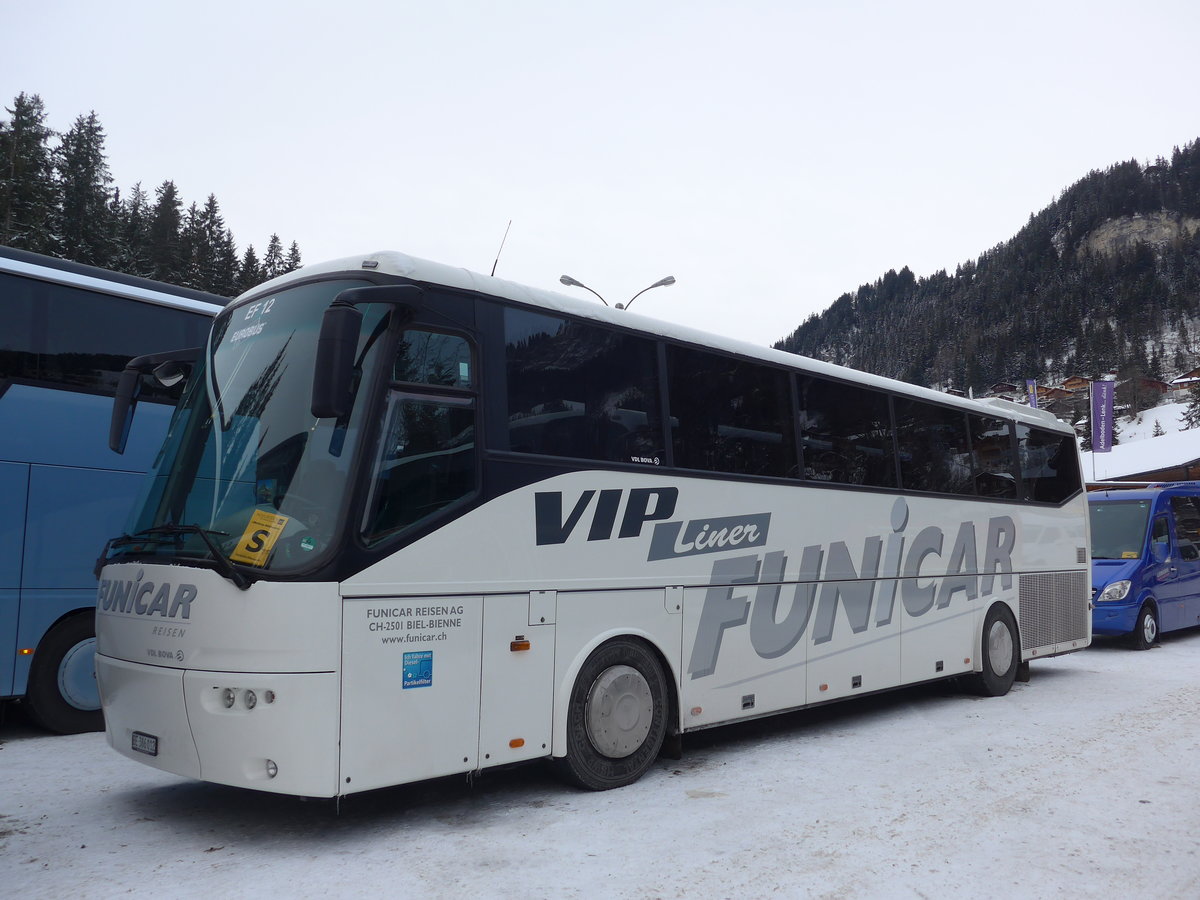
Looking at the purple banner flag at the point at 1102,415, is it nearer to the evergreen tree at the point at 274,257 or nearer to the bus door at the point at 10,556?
the bus door at the point at 10,556

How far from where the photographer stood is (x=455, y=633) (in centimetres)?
550

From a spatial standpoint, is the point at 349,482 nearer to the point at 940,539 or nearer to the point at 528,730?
the point at 528,730

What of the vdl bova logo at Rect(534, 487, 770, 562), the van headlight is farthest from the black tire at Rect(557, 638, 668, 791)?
the van headlight

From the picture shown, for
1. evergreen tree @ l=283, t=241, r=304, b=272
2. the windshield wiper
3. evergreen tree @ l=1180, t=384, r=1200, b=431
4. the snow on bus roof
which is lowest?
→ the windshield wiper

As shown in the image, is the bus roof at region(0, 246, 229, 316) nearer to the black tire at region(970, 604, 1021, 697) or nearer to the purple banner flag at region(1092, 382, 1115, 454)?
the black tire at region(970, 604, 1021, 697)

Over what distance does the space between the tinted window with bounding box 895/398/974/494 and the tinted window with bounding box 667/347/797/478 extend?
81.9 inches

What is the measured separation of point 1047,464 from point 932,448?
319cm

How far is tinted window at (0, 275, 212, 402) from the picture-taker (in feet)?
26.5

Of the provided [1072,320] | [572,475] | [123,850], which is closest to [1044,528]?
[572,475]

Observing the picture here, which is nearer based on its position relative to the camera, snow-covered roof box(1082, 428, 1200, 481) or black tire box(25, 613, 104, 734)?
black tire box(25, 613, 104, 734)

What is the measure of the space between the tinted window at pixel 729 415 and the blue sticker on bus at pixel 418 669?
2.65m

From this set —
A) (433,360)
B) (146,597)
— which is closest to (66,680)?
(146,597)

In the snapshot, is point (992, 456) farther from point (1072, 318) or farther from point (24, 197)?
point (1072, 318)

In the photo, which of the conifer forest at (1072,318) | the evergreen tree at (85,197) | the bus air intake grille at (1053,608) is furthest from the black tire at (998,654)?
the conifer forest at (1072,318)
